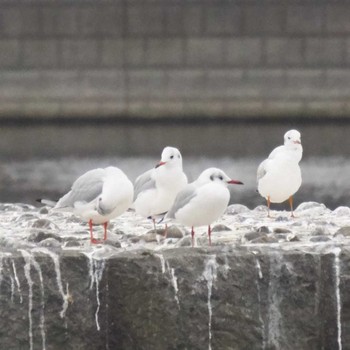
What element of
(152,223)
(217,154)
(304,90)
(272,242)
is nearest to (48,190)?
(217,154)

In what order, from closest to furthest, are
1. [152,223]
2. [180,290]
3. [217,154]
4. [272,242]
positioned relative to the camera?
[180,290] < [272,242] < [152,223] < [217,154]

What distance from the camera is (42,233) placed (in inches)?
339

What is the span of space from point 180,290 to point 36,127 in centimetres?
1268

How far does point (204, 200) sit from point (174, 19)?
490 inches

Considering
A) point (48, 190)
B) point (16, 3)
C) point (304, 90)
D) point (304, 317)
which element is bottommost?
point (304, 317)

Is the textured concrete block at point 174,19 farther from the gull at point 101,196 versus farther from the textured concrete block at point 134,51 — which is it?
the gull at point 101,196

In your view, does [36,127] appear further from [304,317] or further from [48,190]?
[304,317]

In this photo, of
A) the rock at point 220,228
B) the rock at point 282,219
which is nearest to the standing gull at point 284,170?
the rock at point 282,219

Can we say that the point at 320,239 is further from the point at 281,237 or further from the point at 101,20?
the point at 101,20

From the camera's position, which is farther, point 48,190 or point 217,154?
point 217,154

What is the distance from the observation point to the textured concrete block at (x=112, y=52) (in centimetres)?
2036

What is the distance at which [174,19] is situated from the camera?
20297 mm

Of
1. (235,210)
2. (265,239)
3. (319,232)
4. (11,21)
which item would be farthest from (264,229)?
(11,21)

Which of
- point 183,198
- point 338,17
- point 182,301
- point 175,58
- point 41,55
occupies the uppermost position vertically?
point 338,17
